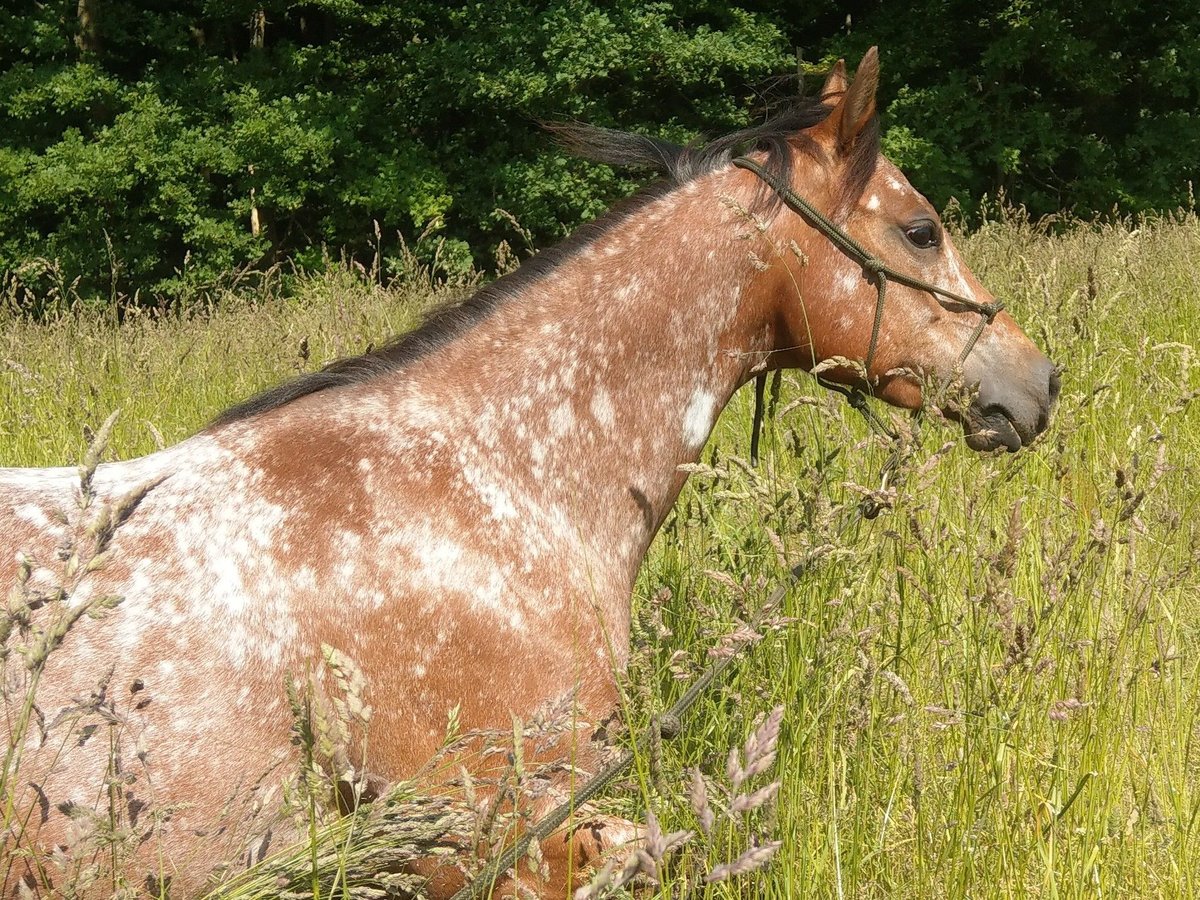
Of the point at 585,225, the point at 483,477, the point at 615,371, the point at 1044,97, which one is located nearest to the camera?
the point at 483,477

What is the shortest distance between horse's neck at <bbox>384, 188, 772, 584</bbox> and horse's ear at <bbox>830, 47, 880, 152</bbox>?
1.44ft

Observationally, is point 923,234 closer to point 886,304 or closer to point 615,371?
point 886,304

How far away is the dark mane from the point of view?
2.91m

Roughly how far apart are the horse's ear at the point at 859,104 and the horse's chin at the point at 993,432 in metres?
0.90

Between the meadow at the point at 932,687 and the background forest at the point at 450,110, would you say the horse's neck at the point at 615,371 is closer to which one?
the meadow at the point at 932,687

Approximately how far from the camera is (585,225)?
→ 10.3 ft

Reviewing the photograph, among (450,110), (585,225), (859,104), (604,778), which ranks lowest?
(450,110)

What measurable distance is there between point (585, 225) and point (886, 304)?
36.2 inches

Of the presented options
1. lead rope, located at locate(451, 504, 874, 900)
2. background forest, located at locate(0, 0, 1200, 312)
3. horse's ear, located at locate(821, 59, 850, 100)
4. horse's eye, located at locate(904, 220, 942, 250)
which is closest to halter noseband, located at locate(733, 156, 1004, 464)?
horse's eye, located at locate(904, 220, 942, 250)

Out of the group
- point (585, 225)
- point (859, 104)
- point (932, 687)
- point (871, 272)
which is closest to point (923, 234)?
point (871, 272)

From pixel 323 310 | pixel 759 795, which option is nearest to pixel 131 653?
pixel 759 795

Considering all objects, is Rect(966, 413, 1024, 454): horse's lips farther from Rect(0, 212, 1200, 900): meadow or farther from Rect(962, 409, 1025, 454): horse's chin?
Rect(0, 212, 1200, 900): meadow

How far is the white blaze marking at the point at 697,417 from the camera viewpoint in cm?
298

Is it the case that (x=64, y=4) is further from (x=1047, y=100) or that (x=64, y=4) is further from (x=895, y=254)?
(x=895, y=254)
